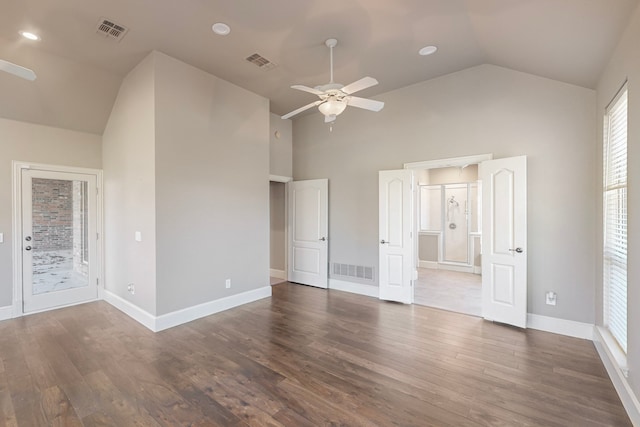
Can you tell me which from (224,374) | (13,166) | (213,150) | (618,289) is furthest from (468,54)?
(13,166)

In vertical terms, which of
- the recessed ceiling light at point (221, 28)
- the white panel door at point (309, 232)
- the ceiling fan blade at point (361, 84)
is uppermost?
the recessed ceiling light at point (221, 28)

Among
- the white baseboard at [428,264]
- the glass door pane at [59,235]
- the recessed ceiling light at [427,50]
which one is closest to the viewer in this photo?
the recessed ceiling light at [427,50]

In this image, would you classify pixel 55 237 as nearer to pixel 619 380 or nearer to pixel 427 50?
pixel 427 50

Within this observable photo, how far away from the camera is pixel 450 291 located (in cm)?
548

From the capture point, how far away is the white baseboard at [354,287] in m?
5.15

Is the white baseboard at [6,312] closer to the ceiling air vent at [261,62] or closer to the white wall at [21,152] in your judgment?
the white wall at [21,152]

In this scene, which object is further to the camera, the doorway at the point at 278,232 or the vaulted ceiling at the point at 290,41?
the doorway at the point at 278,232

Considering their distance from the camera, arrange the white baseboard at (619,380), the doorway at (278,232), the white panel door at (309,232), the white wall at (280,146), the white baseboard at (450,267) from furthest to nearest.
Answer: the white baseboard at (450,267) < the doorway at (278,232) < the white wall at (280,146) < the white panel door at (309,232) < the white baseboard at (619,380)

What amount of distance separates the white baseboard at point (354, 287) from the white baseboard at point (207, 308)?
132 centimetres

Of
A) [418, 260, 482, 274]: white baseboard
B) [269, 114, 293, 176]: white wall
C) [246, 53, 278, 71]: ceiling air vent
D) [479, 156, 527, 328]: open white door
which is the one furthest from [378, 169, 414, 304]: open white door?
[418, 260, 482, 274]: white baseboard

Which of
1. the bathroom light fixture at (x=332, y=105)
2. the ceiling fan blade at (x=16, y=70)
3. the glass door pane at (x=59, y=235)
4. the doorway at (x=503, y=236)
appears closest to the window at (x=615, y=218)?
the doorway at (x=503, y=236)

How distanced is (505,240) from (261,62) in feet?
13.3

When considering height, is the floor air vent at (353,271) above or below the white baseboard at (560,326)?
above

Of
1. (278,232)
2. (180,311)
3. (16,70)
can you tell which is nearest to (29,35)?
(16,70)
